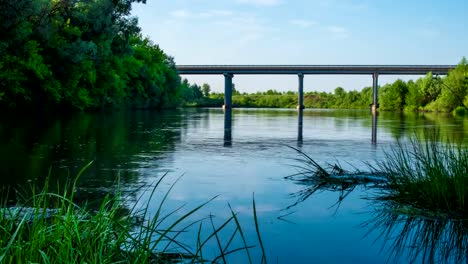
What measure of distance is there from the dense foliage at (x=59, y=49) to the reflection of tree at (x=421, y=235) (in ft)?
93.6

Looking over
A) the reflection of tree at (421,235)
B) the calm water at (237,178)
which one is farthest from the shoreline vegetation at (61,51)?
the reflection of tree at (421,235)

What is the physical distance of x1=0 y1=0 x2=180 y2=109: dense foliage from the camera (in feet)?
118

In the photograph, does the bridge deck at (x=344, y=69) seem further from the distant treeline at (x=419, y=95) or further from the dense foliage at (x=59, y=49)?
the dense foliage at (x=59, y=49)

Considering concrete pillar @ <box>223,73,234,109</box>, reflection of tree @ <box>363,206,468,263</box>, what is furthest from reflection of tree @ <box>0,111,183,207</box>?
concrete pillar @ <box>223,73,234,109</box>

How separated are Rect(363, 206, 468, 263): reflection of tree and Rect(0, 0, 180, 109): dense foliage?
28.5 metres

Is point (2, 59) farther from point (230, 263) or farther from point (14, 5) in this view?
point (230, 263)

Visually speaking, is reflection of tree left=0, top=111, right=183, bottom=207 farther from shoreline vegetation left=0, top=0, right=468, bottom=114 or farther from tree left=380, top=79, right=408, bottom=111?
tree left=380, top=79, right=408, bottom=111

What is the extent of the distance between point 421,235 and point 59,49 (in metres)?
41.4

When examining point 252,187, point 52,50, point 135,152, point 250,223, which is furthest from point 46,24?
point 250,223

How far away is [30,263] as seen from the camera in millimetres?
3367

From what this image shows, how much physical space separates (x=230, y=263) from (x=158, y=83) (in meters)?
83.2

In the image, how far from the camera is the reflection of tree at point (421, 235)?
687cm

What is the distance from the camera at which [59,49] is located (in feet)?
145

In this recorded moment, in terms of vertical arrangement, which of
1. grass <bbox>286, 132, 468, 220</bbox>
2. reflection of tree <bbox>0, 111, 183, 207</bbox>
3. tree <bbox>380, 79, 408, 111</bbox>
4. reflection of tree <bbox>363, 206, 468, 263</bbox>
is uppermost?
tree <bbox>380, 79, 408, 111</bbox>
